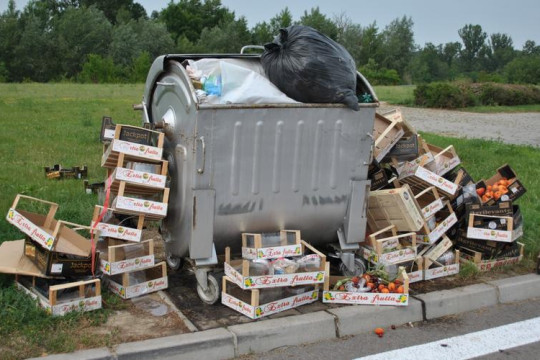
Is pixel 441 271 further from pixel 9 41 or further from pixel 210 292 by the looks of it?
pixel 9 41

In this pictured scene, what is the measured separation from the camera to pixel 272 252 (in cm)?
428

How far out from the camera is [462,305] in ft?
15.1

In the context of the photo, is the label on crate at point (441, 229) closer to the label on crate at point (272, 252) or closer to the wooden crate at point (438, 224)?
the wooden crate at point (438, 224)

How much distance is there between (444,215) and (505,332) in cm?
142

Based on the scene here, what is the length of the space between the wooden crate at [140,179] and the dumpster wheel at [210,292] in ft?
2.44

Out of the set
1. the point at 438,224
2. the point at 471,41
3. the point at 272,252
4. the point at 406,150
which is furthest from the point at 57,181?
the point at 471,41

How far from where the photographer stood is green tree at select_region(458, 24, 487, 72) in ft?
385

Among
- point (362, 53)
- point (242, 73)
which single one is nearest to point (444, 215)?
point (242, 73)

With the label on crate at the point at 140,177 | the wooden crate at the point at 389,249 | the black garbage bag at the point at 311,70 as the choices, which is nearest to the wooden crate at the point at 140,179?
the label on crate at the point at 140,177

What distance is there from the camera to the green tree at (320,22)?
246 feet

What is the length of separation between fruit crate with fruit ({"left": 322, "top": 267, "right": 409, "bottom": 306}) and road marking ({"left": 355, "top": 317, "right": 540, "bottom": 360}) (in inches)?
16.8

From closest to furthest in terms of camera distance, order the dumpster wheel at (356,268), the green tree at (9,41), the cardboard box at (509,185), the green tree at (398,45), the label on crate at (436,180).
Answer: the dumpster wheel at (356,268) < the label on crate at (436,180) < the cardboard box at (509,185) < the green tree at (9,41) < the green tree at (398,45)

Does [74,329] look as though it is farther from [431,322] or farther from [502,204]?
[502,204]

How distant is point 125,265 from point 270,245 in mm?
1037
